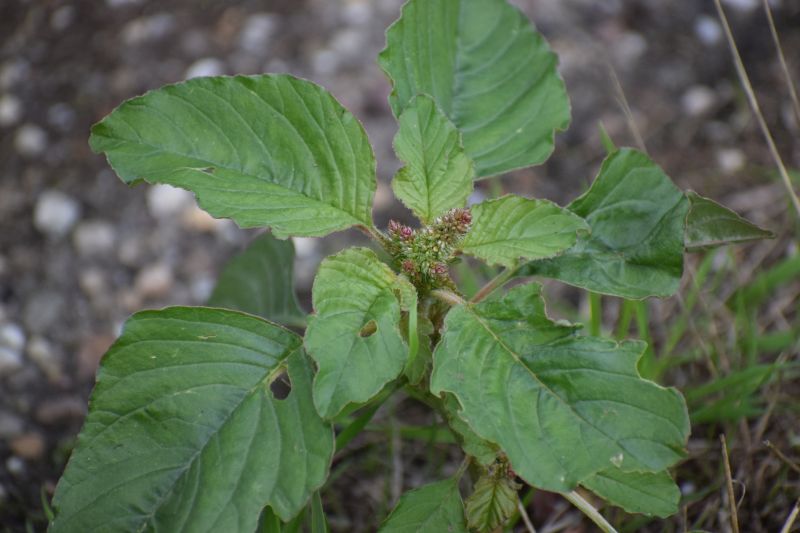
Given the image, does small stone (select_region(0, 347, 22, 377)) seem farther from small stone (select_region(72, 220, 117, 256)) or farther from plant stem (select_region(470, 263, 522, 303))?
plant stem (select_region(470, 263, 522, 303))

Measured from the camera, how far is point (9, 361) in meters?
2.09

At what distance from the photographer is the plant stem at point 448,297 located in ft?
4.12

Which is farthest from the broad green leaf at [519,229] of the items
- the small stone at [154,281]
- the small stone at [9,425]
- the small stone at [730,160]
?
the small stone at [730,160]

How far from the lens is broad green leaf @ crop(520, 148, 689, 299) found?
1.29 metres

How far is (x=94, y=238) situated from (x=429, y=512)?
144cm

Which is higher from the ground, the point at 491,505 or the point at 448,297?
the point at 448,297

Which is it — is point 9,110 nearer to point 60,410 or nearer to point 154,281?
point 154,281

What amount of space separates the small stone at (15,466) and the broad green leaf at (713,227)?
1576 mm

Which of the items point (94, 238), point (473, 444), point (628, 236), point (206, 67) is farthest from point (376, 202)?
point (473, 444)

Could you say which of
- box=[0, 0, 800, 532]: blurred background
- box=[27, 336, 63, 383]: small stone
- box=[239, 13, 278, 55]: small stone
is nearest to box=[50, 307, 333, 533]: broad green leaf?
box=[0, 0, 800, 532]: blurred background

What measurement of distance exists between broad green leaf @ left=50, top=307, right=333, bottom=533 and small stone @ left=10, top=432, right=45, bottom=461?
88cm

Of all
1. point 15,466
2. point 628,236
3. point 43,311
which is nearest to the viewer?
point 628,236

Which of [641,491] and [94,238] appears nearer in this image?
[641,491]

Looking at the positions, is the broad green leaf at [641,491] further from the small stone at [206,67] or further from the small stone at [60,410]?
the small stone at [206,67]
